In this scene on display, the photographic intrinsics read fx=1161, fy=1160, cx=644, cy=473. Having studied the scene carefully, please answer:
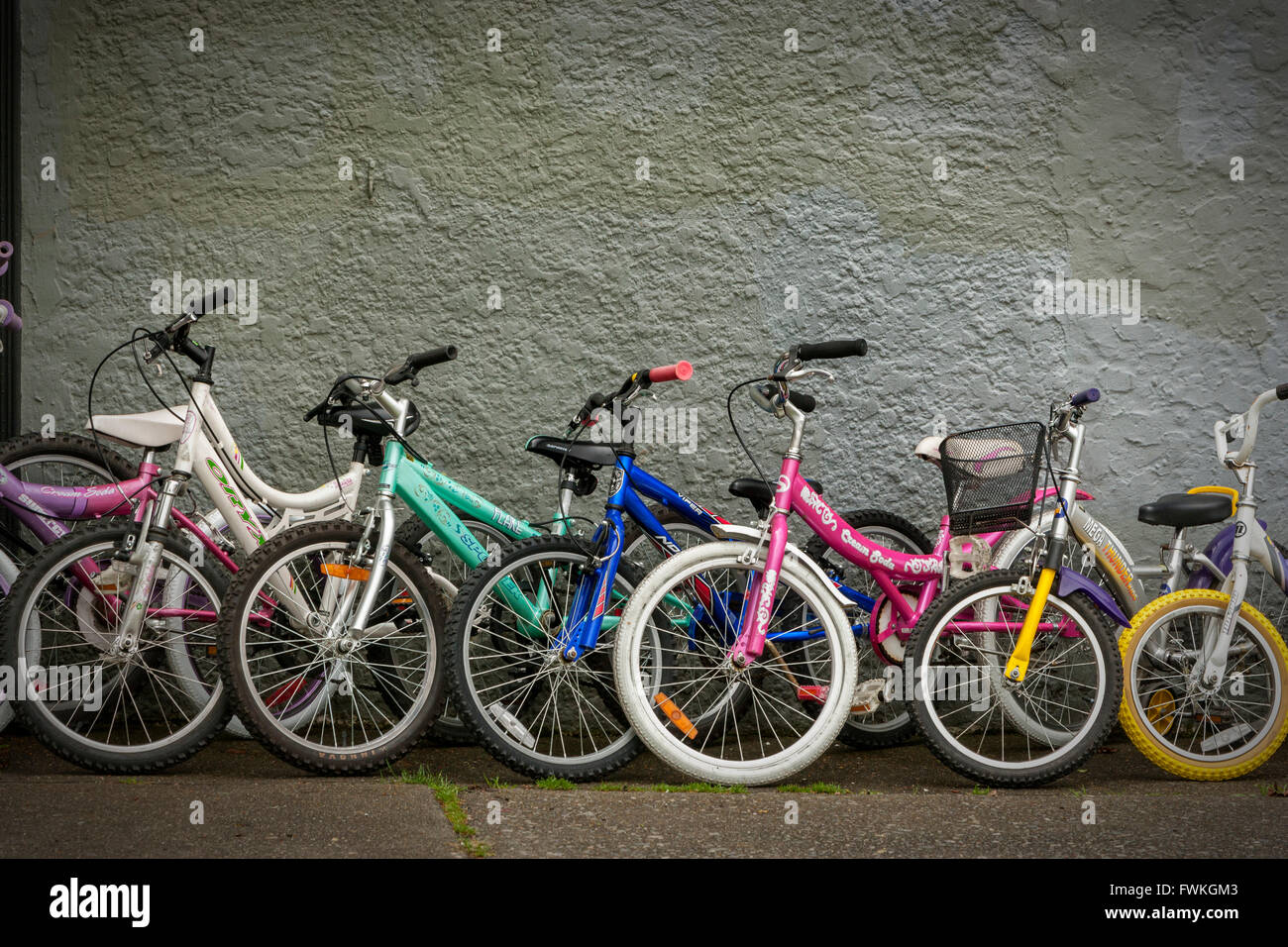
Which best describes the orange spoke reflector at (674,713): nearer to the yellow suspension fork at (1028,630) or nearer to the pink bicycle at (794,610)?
the pink bicycle at (794,610)

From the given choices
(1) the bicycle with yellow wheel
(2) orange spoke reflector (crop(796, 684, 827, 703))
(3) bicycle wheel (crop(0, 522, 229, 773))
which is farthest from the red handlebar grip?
(1) the bicycle with yellow wheel

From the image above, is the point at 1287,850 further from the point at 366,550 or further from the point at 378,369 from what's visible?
the point at 378,369

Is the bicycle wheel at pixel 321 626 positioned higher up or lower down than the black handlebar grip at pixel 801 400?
lower down

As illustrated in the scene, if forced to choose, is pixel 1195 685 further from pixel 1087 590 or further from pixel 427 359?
pixel 427 359

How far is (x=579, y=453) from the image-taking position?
4.05 metres

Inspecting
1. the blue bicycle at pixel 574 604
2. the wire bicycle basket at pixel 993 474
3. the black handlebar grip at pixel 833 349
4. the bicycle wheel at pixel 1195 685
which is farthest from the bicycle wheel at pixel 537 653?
the bicycle wheel at pixel 1195 685

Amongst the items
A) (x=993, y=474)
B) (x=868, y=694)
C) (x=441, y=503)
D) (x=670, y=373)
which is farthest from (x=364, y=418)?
(x=993, y=474)

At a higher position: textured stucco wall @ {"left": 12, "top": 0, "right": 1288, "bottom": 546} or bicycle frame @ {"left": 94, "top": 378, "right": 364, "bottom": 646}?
textured stucco wall @ {"left": 12, "top": 0, "right": 1288, "bottom": 546}

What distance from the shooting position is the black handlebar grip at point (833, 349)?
13.0ft

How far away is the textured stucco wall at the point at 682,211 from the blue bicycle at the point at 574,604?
926 mm

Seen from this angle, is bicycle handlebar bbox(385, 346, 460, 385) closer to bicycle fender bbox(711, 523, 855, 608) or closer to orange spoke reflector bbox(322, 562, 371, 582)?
orange spoke reflector bbox(322, 562, 371, 582)

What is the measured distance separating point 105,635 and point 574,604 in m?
1.61

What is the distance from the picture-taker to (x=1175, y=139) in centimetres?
513

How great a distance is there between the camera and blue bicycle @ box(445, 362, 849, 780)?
151 inches
